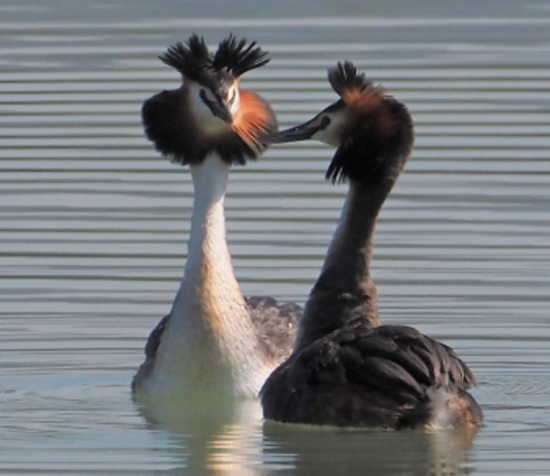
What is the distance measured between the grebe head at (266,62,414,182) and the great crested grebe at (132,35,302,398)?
2.19ft

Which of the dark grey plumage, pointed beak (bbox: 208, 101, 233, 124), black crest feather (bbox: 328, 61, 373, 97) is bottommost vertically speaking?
the dark grey plumage

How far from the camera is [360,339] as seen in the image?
43.9 ft

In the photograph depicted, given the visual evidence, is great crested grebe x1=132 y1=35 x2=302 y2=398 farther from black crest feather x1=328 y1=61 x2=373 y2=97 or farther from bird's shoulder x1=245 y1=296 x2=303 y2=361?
black crest feather x1=328 y1=61 x2=373 y2=97

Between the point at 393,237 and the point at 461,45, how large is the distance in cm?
733

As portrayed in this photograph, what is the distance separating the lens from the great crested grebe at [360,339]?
13.2 metres

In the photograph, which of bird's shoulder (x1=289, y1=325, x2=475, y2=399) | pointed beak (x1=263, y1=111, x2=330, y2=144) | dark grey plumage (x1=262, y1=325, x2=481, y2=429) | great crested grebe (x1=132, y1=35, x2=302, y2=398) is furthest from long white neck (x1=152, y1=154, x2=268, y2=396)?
bird's shoulder (x1=289, y1=325, x2=475, y2=399)

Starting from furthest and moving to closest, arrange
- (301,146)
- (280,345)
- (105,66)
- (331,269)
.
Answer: (105,66) < (301,146) < (280,345) < (331,269)

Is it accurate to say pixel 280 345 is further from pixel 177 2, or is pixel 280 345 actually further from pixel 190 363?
pixel 177 2

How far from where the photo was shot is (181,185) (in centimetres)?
1925

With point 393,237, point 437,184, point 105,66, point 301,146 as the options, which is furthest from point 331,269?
point 105,66

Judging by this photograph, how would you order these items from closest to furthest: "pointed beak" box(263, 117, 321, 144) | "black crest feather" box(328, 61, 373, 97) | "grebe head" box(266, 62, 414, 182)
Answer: "grebe head" box(266, 62, 414, 182) → "black crest feather" box(328, 61, 373, 97) → "pointed beak" box(263, 117, 321, 144)

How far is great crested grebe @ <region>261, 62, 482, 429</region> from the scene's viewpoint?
43.4ft

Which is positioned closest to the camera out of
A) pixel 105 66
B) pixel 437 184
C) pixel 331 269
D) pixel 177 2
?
pixel 331 269

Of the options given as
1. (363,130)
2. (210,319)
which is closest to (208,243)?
(210,319)
